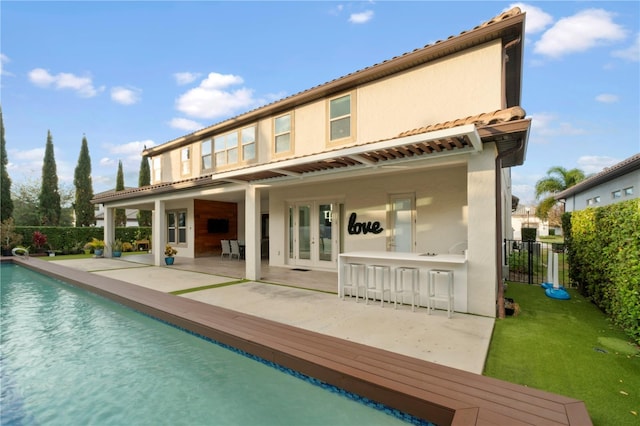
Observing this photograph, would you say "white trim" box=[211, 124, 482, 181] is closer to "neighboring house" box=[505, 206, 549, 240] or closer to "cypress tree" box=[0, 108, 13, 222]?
"cypress tree" box=[0, 108, 13, 222]

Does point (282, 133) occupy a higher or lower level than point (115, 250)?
higher

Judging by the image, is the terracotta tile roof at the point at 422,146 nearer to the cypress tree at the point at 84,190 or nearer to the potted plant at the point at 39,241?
the potted plant at the point at 39,241

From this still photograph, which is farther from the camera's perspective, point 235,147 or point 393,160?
point 235,147

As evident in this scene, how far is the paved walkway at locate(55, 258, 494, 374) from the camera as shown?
3982mm

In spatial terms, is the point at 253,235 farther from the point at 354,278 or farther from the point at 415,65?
the point at 415,65

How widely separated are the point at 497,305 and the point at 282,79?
13598 mm

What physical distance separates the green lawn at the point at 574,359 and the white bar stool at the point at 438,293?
2.52 feet

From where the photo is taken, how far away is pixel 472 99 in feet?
23.8

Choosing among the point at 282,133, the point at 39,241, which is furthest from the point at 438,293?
the point at 39,241

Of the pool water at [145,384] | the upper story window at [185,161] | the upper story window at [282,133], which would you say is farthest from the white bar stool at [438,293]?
the upper story window at [185,161]

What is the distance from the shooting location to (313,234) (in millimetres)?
10797

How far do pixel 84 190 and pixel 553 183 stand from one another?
4121 cm

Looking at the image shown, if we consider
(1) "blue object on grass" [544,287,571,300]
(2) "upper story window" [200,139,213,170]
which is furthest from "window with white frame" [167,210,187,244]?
(1) "blue object on grass" [544,287,571,300]

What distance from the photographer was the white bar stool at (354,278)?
672 centimetres
